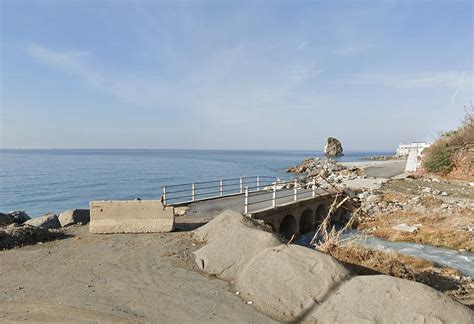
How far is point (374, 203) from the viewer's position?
25203mm

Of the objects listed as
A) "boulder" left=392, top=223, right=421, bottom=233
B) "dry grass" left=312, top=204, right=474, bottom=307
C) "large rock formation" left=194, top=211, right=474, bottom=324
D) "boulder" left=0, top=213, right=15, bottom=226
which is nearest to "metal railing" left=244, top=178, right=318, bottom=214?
"boulder" left=392, top=223, right=421, bottom=233

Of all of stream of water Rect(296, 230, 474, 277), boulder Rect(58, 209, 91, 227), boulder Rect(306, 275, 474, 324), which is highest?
boulder Rect(306, 275, 474, 324)

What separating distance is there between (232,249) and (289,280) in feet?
7.54

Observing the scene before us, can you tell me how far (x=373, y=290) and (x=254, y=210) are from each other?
11.3 metres

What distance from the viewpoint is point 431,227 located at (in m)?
19.5

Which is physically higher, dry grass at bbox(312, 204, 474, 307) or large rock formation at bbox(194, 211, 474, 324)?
large rock formation at bbox(194, 211, 474, 324)

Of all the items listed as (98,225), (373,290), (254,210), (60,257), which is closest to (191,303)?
(373,290)

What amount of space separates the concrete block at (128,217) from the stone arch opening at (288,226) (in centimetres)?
977

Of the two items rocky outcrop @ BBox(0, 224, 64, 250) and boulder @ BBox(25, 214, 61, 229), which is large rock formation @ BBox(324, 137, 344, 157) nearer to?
boulder @ BBox(25, 214, 61, 229)

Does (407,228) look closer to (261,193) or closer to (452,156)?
(261,193)

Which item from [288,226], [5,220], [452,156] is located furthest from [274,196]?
[452,156]

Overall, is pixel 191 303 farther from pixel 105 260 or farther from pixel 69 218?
pixel 69 218

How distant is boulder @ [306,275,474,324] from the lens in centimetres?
554

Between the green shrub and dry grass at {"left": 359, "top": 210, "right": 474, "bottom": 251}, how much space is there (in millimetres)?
15588
